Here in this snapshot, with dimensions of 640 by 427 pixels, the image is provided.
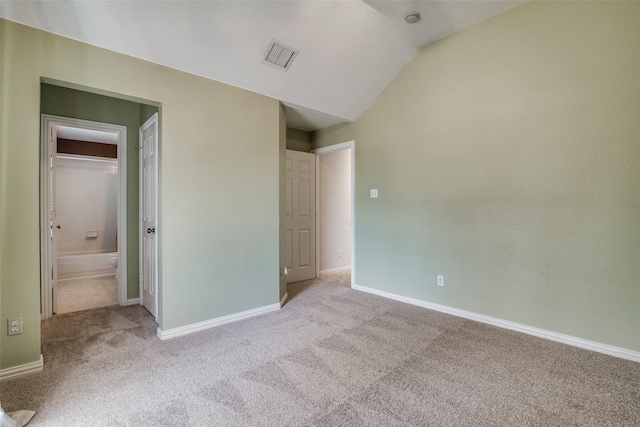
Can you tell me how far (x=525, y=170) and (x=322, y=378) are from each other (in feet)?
8.02

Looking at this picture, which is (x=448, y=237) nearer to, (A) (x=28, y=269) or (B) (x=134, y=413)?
(B) (x=134, y=413)

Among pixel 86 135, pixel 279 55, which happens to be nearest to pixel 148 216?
pixel 279 55

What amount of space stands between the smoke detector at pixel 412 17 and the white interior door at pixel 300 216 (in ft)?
7.21

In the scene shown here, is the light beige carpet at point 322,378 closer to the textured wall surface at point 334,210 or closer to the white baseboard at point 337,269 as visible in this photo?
the white baseboard at point 337,269

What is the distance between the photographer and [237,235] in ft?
9.45

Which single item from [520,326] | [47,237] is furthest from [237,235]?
[520,326]

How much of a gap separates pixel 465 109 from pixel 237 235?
8.71 ft

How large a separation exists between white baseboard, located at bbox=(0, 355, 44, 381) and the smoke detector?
4.08 metres

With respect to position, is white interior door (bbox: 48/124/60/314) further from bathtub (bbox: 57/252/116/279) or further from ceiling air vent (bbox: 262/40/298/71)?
ceiling air vent (bbox: 262/40/298/71)

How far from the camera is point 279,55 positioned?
2680 millimetres

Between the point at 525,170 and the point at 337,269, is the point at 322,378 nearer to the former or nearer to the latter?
the point at 525,170

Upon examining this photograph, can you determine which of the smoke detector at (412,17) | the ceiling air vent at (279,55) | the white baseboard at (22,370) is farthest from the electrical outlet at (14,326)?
the smoke detector at (412,17)

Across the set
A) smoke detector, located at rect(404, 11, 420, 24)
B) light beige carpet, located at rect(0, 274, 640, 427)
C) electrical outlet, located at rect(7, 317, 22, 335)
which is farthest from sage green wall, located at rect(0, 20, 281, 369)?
smoke detector, located at rect(404, 11, 420, 24)

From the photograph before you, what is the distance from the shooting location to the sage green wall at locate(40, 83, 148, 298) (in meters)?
2.87
